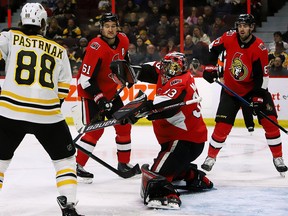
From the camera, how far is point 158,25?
870cm

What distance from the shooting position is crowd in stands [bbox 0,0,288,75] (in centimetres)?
843

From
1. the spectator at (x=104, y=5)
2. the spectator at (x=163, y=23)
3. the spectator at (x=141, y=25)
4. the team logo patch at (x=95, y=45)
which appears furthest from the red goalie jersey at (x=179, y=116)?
the spectator at (x=104, y=5)

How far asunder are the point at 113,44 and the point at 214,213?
1.67 metres

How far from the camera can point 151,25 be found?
8.77m

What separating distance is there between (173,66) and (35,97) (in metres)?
1.10

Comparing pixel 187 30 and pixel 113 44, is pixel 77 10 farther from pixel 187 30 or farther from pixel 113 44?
pixel 113 44

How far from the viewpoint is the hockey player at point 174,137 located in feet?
13.9

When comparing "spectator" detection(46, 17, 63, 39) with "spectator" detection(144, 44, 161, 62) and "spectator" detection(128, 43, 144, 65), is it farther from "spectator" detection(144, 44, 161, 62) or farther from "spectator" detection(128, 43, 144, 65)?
"spectator" detection(144, 44, 161, 62)

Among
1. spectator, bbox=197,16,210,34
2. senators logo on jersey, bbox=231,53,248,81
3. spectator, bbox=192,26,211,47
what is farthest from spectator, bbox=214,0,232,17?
senators logo on jersey, bbox=231,53,248,81

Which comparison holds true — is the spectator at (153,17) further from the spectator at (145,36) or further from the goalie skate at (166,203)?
the goalie skate at (166,203)

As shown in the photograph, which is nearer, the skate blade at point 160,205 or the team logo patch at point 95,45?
the skate blade at point 160,205

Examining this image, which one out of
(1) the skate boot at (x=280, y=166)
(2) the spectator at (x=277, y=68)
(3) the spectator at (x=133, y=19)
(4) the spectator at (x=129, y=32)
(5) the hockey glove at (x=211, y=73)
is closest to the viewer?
(1) the skate boot at (x=280, y=166)

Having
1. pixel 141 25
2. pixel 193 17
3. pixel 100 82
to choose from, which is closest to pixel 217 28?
pixel 193 17

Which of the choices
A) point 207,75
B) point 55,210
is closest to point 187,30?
point 207,75
